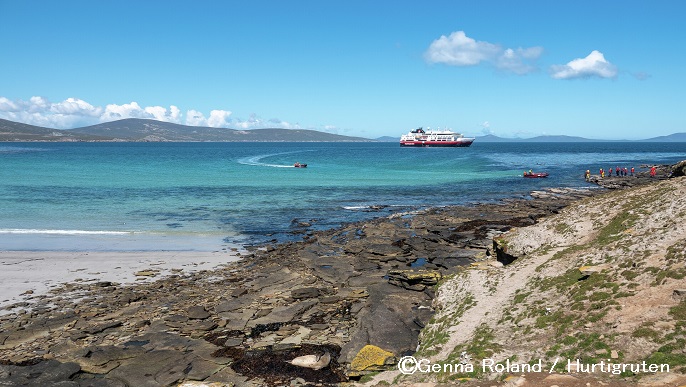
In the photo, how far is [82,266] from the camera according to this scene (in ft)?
88.7

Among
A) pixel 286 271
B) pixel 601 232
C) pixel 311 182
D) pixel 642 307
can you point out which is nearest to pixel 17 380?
pixel 286 271

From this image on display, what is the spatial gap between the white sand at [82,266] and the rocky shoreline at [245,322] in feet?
3.82

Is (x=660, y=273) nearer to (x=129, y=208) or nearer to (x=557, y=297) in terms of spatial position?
(x=557, y=297)

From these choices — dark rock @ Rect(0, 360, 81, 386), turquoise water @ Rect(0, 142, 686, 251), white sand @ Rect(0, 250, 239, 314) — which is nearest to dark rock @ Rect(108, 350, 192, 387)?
dark rock @ Rect(0, 360, 81, 386)

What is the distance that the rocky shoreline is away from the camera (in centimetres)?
1464

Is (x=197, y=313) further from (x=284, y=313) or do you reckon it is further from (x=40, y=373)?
(x=40, y=373)

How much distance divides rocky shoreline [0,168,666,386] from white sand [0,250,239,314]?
3.82ft

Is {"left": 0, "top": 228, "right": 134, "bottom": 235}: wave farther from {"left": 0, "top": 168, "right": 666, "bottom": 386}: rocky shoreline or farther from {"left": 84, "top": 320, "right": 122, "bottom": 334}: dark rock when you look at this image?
{"left": 84, "top": 320, "right": 122, "bottom": 334}: dark rock

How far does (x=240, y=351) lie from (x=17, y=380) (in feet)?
21.0

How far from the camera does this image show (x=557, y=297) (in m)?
15.4

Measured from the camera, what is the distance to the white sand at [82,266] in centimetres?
2356

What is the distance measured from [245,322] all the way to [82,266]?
13.9 metres

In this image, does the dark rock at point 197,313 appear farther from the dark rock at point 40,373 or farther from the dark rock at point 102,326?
the dark rock at point 40,373

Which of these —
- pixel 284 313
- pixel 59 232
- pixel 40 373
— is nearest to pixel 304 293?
pixel 284 313
